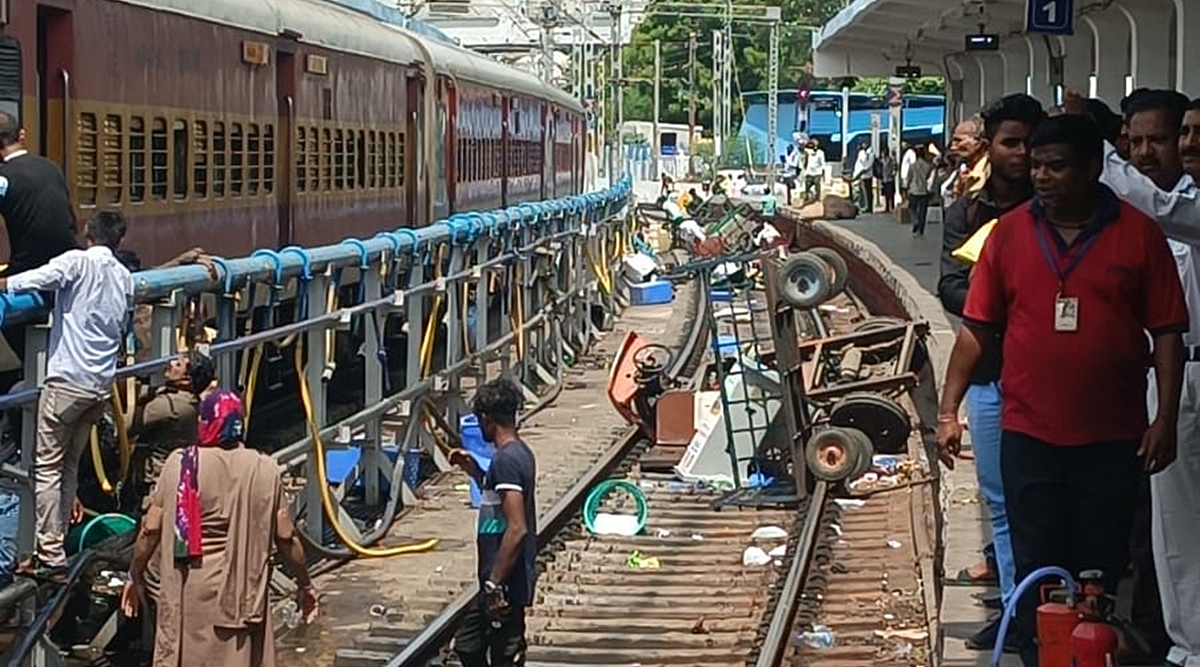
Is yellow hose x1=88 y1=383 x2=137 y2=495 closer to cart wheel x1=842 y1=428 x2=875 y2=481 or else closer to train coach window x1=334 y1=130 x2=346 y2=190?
cart wheel x1=842 y1=428 x2=875 y2=481

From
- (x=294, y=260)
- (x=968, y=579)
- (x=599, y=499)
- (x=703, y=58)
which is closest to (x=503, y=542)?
(x=968, y=579)

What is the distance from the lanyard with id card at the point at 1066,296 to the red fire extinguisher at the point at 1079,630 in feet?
2.56

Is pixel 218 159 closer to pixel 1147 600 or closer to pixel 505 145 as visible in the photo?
pixel 1147 600

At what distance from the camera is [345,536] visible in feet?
39.3

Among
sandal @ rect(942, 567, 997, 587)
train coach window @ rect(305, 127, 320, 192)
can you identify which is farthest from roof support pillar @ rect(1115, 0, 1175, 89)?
sandal @ rect(942, 567, 997, 587)

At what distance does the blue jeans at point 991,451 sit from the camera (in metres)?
7.70

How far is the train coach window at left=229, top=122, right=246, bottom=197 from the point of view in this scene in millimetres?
15523

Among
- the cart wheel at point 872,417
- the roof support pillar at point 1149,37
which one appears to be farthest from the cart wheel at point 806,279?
the roof support pillar at point 1149,37

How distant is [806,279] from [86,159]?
491 cm

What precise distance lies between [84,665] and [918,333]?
761 cm

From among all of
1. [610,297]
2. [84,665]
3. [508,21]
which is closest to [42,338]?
[84,665]

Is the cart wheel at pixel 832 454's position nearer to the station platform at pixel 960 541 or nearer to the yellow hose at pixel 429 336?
the station platform at pixel 960 541

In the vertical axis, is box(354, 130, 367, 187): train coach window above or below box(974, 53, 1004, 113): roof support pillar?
below

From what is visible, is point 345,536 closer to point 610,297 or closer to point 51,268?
point 51,268
